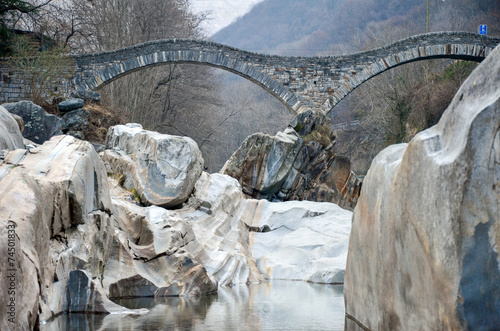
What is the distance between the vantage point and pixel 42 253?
4930 mm

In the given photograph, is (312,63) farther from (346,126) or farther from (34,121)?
(34,121)

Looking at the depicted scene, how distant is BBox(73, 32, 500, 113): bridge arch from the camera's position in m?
25.0

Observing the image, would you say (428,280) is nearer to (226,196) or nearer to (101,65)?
(226,196)

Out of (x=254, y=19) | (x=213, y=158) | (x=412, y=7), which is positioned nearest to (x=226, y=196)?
(x=213, y=158)

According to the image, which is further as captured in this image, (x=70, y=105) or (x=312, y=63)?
(x=312, y=63)

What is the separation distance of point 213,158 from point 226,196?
19.0 metres

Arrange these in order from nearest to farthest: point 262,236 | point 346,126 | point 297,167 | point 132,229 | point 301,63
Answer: point 132,229 → point 262,236 → point 297,167 → point 301,63 → point 346,126

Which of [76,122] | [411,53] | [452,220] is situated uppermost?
[411,53]

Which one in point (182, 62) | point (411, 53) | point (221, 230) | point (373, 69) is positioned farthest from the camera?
point (373, 69)

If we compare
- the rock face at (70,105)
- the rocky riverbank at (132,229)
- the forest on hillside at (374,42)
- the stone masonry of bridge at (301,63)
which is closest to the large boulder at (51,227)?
the rocky riverbank at (132,229)

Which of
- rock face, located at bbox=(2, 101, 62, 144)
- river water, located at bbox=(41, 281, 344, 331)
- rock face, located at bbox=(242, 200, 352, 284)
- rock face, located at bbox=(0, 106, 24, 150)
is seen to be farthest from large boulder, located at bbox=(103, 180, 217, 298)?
rock face, located at bbox=(2, 101, 62, 144)

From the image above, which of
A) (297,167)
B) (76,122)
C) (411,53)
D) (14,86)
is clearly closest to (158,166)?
(297,167)

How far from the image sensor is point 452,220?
10.0 feet

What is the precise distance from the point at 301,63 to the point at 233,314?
2237 cm
